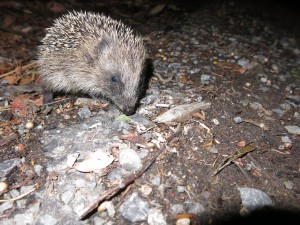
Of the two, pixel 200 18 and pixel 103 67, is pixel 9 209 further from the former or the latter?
pixel 200 18

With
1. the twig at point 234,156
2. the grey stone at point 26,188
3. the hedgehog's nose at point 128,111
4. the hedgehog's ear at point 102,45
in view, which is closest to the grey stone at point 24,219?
the grey stone at point 26,188

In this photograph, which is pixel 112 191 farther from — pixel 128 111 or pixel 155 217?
pixel 128 111

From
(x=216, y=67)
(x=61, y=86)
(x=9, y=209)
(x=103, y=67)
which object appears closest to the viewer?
(x=9, y=209)

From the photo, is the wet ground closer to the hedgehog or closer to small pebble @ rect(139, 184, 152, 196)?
small pebble @ rect(139, 184, 152, 196)

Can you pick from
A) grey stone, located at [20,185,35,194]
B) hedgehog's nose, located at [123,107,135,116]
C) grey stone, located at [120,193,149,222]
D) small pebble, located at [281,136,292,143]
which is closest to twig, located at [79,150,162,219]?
grey stone, located at [120,193,149,222]

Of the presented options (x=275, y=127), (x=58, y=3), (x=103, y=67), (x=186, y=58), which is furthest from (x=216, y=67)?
(x=58, y=3)

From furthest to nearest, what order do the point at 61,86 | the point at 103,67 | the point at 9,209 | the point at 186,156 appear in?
1. the point at 61,86
2. the point at 103,67
3. the point at 186,156
4. the point at 9,209

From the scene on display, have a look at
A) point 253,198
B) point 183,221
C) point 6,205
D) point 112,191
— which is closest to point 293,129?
point 253,198
